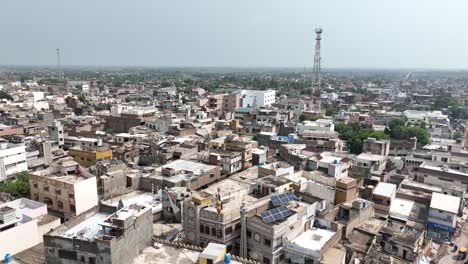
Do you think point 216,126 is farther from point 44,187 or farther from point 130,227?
point 130,227

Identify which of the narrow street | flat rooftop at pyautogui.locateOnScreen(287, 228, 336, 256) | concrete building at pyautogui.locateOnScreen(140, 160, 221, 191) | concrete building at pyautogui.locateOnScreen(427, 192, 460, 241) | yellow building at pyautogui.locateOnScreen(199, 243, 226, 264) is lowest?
the narrow street

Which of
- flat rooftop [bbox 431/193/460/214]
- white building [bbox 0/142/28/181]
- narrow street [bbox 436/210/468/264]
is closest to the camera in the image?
narrow street [bbox 436/210/468/264]

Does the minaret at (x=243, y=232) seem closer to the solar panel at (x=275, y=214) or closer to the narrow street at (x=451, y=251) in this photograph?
the solar panel at (x=275, y=214)

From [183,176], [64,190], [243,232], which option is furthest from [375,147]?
[64,190]

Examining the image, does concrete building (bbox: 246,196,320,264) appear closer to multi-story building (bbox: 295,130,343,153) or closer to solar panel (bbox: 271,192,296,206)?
solar panel (bbox: 271,192,296,206)

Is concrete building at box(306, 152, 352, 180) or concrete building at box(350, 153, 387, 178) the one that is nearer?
concrete building at box(306, 152, 352, 180)

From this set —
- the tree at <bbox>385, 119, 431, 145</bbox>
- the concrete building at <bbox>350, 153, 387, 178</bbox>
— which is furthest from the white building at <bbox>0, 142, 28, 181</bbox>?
the tree at <bbox>385, 119, 431, 145</bbox>
